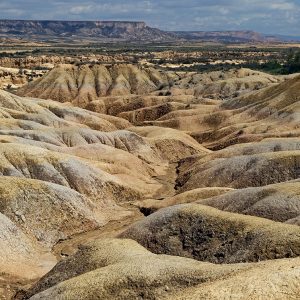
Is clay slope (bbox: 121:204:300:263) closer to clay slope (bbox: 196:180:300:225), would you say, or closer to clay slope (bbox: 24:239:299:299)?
clay slope (bbox: 24:239:299:299)

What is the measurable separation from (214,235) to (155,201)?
906 inches

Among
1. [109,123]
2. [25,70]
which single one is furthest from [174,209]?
[25,70]

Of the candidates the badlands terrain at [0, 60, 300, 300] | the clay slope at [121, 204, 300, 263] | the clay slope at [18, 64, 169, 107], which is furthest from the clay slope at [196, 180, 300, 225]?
the clay slope at [18, 64, 169, 107]

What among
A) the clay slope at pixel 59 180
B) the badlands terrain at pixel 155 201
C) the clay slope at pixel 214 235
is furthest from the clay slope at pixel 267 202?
the clay slope at pixel 59 180

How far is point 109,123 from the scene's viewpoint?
102000 mm

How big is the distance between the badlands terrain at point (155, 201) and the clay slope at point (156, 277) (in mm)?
79

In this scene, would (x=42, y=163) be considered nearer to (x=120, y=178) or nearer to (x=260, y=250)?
(x=120, y=178)

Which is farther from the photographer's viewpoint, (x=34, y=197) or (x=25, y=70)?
(x=25, y=70)

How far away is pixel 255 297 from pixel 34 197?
106 ft

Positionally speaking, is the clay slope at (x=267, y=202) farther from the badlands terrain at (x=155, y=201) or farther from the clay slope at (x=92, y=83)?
the clay slope at (x=92, y=83)

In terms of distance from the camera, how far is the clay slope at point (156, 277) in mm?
23062

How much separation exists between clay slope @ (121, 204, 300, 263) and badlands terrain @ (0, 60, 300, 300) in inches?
3.5

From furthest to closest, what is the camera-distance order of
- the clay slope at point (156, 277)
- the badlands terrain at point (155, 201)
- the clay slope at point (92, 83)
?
the clay slope at point (92, 83) < the badlands terrain at point (155, 201) < the clay slope at point (156, 277)

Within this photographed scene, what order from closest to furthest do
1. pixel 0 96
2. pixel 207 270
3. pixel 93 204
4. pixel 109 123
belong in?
1. pixel 207 270
2. pixel 93 204
3. pixel 0 96
4. pixel 109 123
